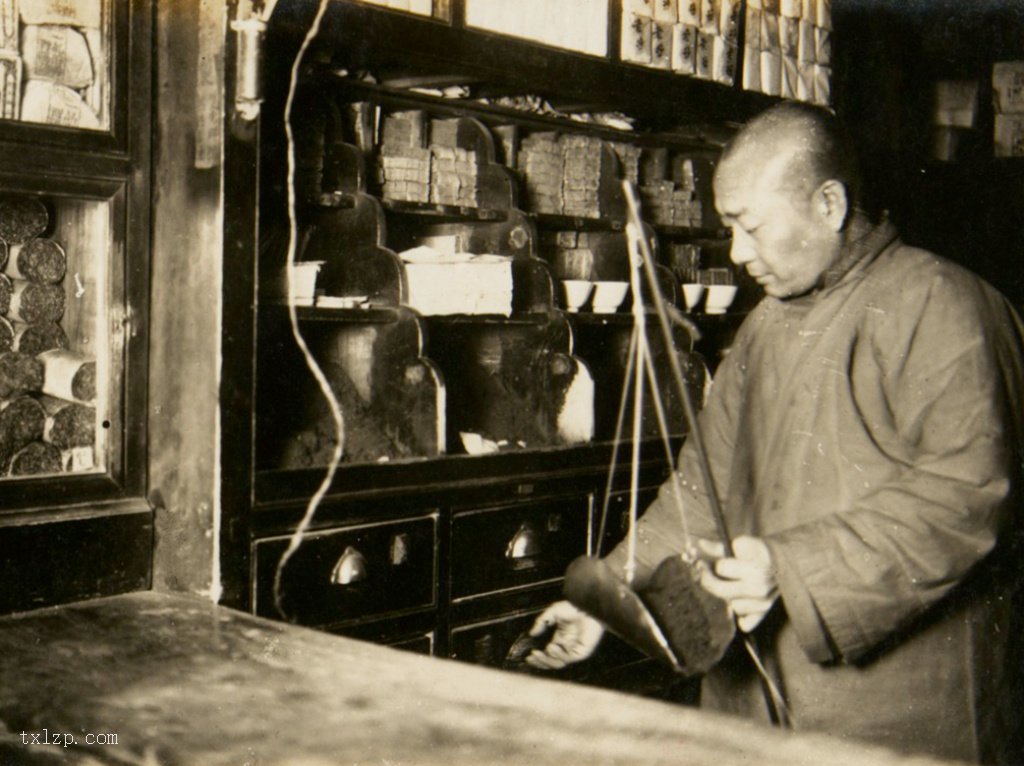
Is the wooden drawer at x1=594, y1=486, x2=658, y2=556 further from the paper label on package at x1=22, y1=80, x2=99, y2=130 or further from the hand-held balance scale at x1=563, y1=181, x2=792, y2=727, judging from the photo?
the paper label on package at x1=22, y1=80, x2=99, y2=130

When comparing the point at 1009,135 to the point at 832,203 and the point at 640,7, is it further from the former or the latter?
the point at 832,203

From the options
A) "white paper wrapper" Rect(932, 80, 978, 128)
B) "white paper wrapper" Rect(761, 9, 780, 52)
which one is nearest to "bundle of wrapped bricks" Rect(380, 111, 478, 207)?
"white paper wrapper" Rect(761, 9, 780, 52)

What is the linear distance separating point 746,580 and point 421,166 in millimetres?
1617

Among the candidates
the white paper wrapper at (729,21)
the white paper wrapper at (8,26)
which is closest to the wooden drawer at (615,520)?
the white paper wrapper at (729,21)

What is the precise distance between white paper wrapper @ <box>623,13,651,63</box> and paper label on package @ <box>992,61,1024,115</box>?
6.19 feet

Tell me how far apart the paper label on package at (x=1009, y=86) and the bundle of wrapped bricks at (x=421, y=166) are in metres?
2.42

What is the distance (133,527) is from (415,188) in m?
1.21

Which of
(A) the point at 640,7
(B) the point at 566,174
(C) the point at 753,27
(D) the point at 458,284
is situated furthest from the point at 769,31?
(D) the point at 458,284

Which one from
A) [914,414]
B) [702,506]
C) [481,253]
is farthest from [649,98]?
[914,414]

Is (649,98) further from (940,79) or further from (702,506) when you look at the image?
(940,79)

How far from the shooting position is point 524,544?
2992 millimetres

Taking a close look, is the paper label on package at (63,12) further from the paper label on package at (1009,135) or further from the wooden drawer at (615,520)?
the paper label on package at (1009,135)

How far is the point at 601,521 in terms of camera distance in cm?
323

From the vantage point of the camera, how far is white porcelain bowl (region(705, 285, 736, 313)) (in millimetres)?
3748
